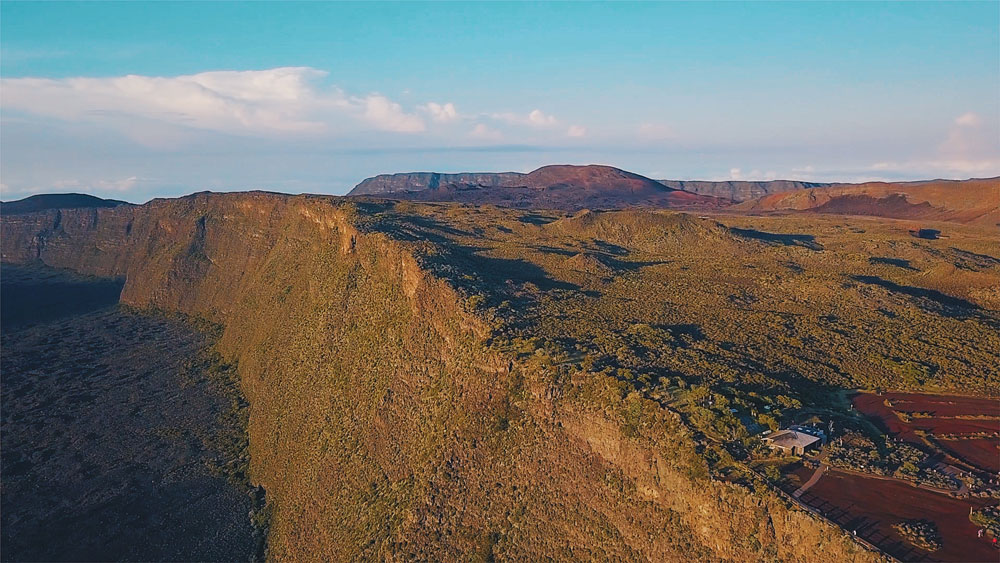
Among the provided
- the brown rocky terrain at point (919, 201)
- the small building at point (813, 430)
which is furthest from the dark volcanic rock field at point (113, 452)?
the brown rocky terrain at point (919, 201)

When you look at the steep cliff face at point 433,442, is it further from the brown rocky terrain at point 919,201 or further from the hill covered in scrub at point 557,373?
the brown rocky terrain at point 919,201

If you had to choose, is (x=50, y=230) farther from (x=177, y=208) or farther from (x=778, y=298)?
(x=778, y=298)

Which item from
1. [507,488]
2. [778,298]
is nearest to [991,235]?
[778,298]

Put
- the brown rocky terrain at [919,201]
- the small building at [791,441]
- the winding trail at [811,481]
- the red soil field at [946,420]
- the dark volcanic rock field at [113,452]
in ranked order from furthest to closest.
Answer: the brown rocky terrain at [919,201] < the dark volcanic rock field at [113,452] < the red soil field at [946,420] < the small building at [791,441] < the winding trail at [811,481]

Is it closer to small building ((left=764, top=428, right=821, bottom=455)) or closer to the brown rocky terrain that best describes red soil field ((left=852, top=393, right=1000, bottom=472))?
small building ((left=764, top=428, right=821, bottom=455))

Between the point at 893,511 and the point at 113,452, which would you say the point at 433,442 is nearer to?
the point at 893,511

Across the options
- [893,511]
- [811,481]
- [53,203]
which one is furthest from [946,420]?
[53,203]
